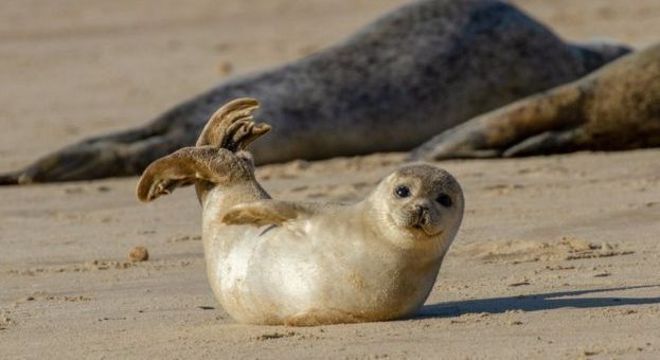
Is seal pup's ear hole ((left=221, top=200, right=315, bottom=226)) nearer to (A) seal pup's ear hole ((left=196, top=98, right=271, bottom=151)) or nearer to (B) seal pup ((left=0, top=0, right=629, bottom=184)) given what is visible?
(A) seal pup's ear hole ((left=196, top=98, right=271, bottom=151))

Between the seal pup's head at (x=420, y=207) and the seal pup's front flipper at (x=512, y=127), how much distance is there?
3967 millimetres

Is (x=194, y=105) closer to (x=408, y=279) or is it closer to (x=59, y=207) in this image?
(x=59, y=207)

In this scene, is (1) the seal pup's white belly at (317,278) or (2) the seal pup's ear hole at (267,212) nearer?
(1) the seal pup's white belly at (317,278)

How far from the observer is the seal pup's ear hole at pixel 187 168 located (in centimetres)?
467

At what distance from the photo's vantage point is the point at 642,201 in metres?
6.34

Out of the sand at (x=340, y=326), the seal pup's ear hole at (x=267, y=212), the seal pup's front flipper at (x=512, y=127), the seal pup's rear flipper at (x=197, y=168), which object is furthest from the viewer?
the seal pup's front flipper at (x=512, y=127)

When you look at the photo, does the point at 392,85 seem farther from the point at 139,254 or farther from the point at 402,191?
the point at 402,191

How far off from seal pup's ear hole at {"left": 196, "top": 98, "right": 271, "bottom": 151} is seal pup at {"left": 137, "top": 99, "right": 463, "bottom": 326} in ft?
1.07

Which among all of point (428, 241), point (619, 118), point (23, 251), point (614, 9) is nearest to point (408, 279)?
point (428, 241)

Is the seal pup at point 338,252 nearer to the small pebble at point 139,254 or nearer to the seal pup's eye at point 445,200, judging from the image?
the seal pup's eye at point 445,200

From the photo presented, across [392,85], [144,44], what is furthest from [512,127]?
[144,44]

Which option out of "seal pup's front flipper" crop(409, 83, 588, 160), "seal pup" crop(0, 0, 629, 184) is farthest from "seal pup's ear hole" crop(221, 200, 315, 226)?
"seal pup" crop(0, 0, 629, 184)

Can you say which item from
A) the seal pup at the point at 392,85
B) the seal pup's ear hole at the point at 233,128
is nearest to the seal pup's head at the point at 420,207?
the seal pup's ear hole at the point at 233,128

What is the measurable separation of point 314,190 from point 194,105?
6.22 ft
